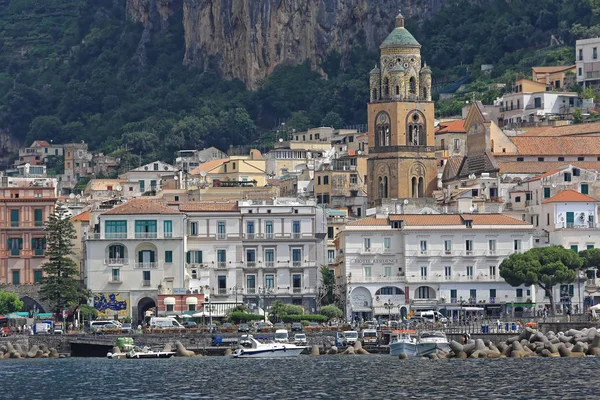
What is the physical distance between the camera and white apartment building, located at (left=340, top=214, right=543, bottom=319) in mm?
129750

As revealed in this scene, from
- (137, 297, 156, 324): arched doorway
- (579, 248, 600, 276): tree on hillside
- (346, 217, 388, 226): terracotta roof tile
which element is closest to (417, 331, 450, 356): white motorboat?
(346, 217, 388, 226): terracotta roof tile

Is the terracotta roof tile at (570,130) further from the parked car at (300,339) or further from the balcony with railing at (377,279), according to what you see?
the parked car at (300,339)

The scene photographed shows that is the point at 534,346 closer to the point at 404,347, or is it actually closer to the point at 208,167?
the point at 404,347

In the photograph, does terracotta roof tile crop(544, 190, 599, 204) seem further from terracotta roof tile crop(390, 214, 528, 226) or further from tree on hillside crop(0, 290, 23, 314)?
tree on hillside crop(0, 290, 23, 314)

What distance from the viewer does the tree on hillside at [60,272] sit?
125062mm

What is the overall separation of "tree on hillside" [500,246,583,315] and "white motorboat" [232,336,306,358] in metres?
20.7

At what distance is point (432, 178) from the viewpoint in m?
156

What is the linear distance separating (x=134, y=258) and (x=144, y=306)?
3260 mm

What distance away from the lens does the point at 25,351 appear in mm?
115375

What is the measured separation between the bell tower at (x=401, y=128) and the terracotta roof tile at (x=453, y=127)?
1633 centimetres

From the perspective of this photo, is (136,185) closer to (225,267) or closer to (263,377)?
(225,267)

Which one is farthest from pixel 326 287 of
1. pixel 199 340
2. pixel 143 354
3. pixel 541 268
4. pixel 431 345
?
pixel 431 345

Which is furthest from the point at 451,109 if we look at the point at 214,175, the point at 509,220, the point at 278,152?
the point at 509,220

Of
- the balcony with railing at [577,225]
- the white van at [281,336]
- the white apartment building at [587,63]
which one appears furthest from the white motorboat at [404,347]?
the white apartment building at [587,63]
